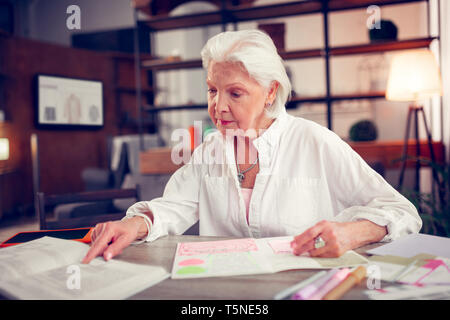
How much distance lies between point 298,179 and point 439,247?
484mm

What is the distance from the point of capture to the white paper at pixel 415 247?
0.82 meters

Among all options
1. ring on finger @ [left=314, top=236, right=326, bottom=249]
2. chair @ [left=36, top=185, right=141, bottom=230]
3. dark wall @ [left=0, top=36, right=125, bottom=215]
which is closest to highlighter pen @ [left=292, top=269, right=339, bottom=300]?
ring on finger @ [left=314, top=236, right=326, bottom=249]

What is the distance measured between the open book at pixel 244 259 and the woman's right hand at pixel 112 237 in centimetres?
13

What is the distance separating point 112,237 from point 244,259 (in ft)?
1.15

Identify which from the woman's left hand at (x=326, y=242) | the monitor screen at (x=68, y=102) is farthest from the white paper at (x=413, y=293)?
the monitor screen at (x=68, y=102)

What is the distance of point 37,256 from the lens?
2.60 ft

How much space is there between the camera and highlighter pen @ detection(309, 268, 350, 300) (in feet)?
1.90

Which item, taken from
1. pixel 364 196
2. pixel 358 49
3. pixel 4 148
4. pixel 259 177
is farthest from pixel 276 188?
pixel 4 148

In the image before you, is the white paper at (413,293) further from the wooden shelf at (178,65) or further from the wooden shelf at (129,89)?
the wooden shelf at (129,89)

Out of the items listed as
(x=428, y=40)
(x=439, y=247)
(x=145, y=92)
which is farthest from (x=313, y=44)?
(x=439, y=247)

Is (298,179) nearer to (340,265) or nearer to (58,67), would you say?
(340,265)

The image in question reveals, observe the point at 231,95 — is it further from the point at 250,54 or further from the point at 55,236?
the point at 55,236

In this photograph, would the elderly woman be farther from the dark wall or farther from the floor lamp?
the dark wall
